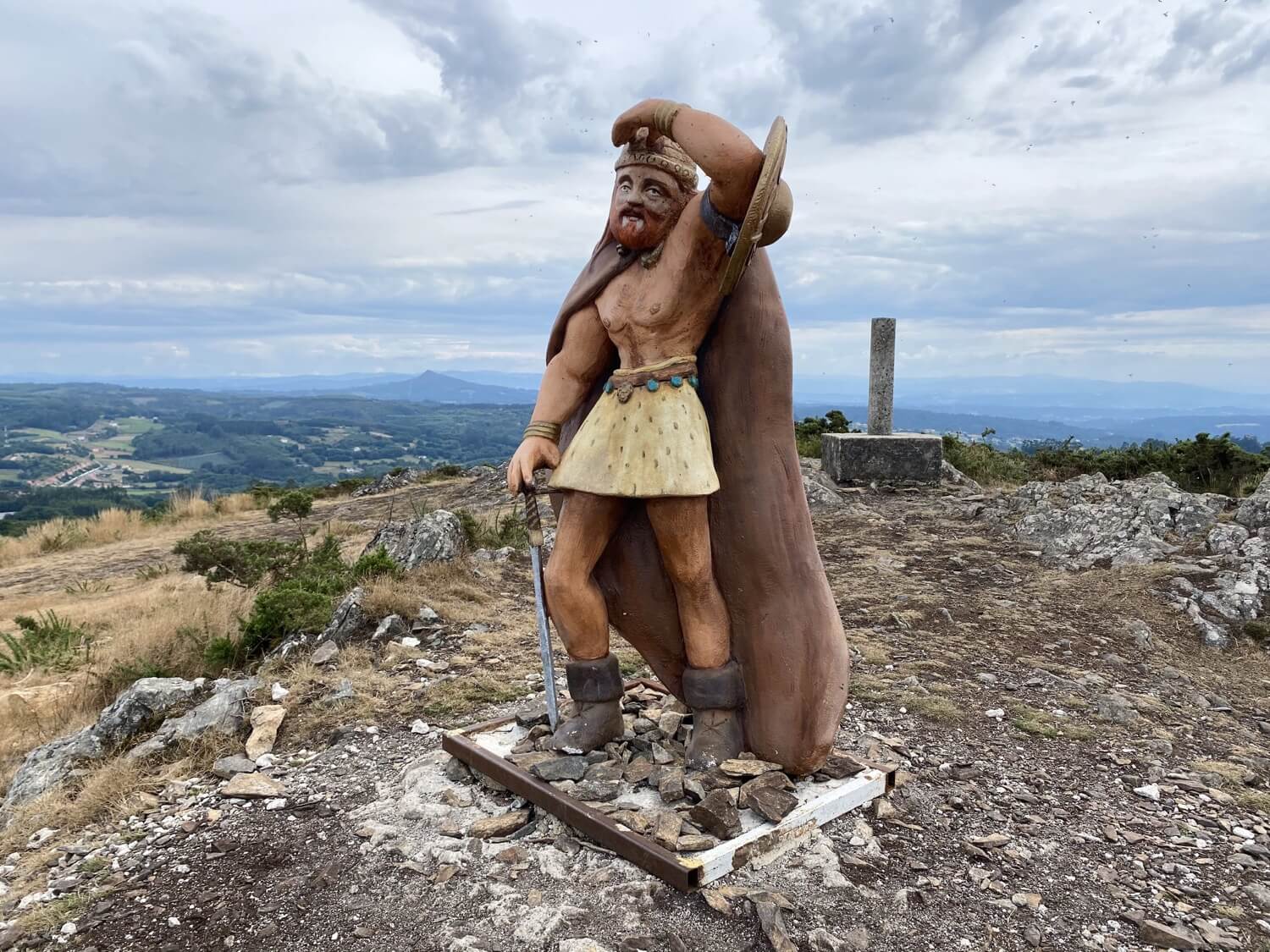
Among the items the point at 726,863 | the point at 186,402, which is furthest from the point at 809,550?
the point at 186,402

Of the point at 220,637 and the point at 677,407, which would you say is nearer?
the point at 677,407

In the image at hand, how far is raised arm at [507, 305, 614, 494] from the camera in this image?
3230 millimetres

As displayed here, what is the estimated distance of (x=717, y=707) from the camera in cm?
324

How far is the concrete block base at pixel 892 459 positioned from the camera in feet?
38.8

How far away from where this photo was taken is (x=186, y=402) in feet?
451

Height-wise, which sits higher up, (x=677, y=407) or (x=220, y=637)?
(x=677, y=407)

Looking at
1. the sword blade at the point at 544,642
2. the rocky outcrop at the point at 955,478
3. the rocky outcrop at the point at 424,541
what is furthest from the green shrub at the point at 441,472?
the sword blade at the point at 544,642

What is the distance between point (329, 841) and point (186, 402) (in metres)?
153

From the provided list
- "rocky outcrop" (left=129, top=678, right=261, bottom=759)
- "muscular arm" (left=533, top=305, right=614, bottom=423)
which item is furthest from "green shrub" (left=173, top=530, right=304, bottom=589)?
"muscular arm" (left=533, top=305, right=614, bottom=423)

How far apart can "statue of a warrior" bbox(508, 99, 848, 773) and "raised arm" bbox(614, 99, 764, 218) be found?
0.10ft

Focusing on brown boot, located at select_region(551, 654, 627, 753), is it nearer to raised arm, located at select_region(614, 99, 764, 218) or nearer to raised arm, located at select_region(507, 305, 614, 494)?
raised arm, located at select_region(507, 305, 614, 494)

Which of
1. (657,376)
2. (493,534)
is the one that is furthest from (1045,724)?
(493,534)

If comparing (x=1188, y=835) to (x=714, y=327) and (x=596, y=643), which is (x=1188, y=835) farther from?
(x=714, y=327)

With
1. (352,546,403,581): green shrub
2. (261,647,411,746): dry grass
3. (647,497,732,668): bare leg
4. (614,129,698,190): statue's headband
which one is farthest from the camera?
(352,546,403,581): green shrub
